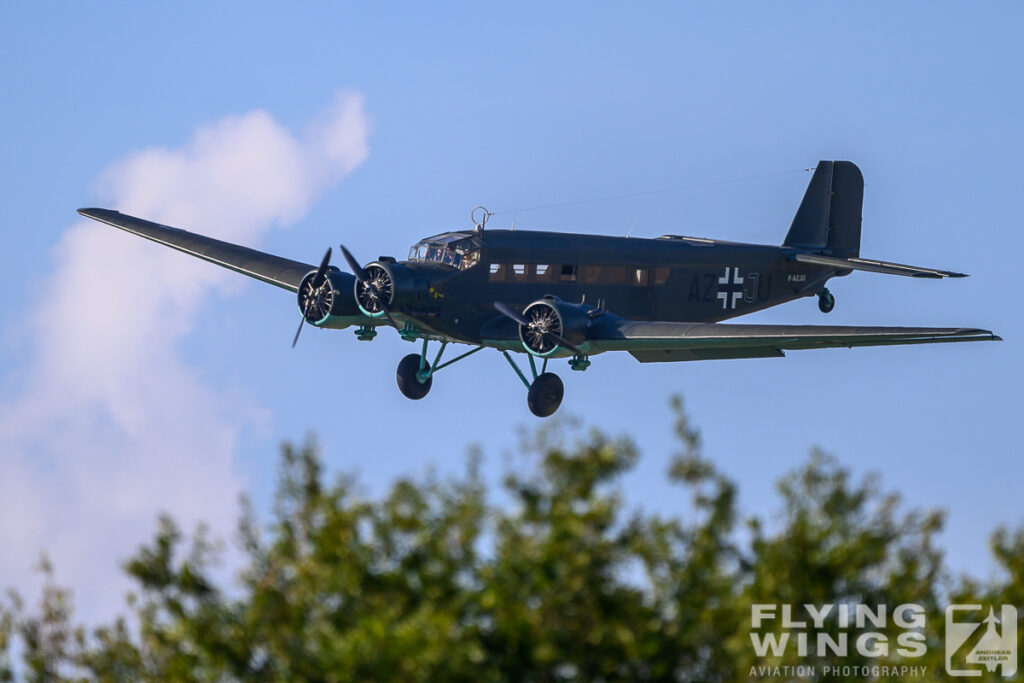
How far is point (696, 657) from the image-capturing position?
17547 millimetres

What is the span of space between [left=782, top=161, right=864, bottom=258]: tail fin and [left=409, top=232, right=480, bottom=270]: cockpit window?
1141cm

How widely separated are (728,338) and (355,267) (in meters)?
8.02

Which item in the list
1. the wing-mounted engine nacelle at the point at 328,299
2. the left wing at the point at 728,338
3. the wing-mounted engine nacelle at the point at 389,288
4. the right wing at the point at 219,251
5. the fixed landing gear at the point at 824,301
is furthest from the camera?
the fixed landing gear at the point at 824,301

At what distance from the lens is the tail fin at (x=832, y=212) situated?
43.4 m

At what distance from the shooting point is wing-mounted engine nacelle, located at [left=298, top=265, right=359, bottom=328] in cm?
3472

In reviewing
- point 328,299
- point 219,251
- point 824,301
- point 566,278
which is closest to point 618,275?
point 566,278

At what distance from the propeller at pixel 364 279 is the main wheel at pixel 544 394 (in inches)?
136

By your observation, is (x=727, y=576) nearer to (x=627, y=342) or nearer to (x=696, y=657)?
(x=696, y=657)

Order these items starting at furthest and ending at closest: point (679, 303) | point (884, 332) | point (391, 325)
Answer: point (679, 303)
point (391, 325)
point (884, 332)

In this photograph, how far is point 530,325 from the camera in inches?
1347

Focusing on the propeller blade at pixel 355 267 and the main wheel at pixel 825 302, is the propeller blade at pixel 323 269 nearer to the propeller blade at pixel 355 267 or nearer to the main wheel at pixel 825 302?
the propeller blade at pixel 355 267

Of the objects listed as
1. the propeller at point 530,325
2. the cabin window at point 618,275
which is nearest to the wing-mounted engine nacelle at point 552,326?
the propeller at point 530,325

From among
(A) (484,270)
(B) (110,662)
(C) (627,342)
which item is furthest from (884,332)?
(B) (110,662)

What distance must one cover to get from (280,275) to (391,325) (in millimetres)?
6148
